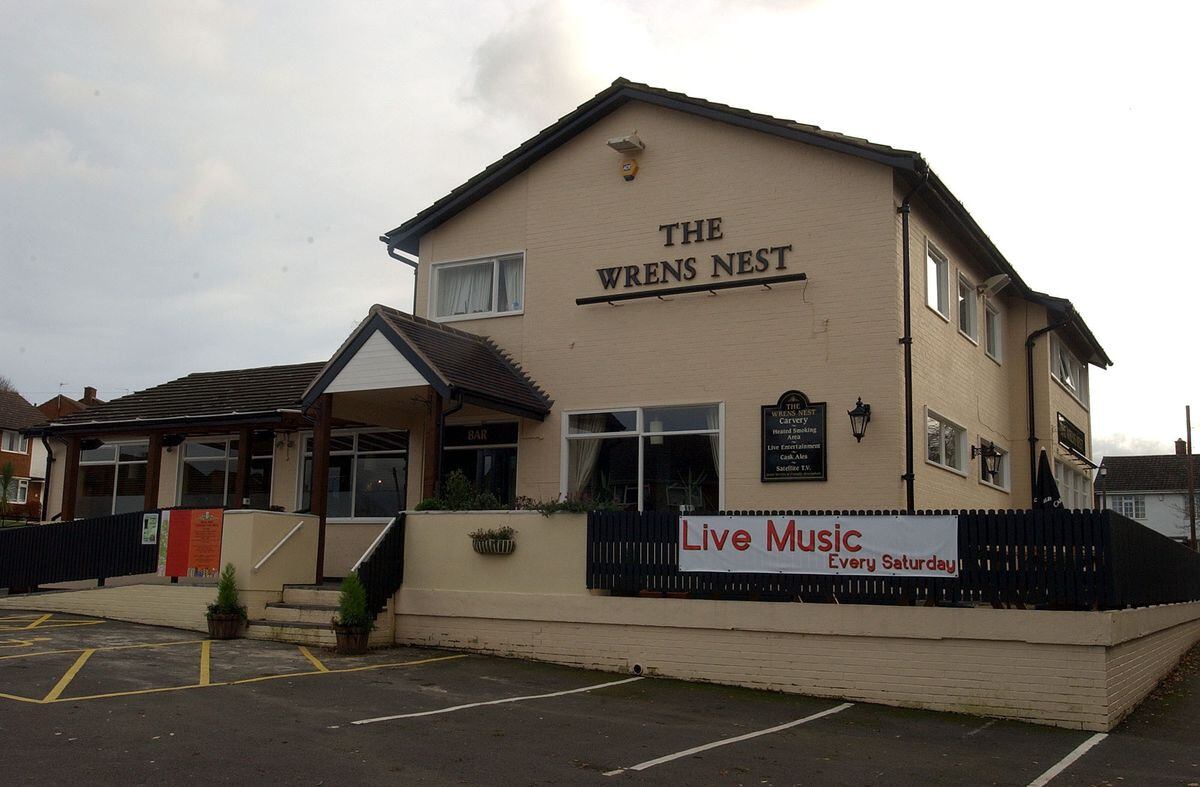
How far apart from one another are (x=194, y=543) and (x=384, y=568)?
344cm

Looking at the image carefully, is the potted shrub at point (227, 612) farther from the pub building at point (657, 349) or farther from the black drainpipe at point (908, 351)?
the black drainpipe at point (908, 351)

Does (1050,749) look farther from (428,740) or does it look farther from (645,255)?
(645,255)

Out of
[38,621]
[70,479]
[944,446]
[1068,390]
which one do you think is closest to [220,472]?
[70,479]

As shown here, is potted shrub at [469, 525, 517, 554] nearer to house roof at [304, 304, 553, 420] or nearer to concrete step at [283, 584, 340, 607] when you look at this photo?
house roof at [304, 304, 553, 420]

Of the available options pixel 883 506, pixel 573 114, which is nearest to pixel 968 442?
pixel 883 506

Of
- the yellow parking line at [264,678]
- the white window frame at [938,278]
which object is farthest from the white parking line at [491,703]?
the white window frame at [938,278]

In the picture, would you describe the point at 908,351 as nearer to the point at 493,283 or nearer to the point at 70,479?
the point at 493,283

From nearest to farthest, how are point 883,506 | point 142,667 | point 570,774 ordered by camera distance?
point 570,774, point 142,667, point 883,506

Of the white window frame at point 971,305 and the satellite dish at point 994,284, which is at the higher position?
the satellite dish at point 994,284

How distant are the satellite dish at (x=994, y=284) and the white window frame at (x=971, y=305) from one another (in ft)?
0.66

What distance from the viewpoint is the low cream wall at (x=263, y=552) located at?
15.4m

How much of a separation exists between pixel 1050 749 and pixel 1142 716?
2928 millimetres

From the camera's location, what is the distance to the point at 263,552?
51.7ft

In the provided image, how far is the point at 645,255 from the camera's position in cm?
1744
